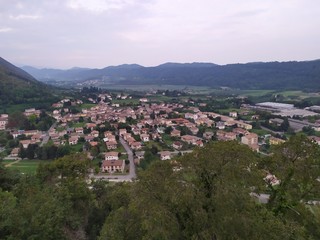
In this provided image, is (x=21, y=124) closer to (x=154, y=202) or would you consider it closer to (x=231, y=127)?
(x=231, y=127)

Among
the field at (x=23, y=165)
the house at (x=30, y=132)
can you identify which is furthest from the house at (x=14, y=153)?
the house at (x=30, y=132)

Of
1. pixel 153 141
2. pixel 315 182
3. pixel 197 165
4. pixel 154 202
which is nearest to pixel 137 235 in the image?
pixel 154 202

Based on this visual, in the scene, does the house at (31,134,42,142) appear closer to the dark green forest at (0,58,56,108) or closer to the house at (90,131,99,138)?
the house at (90,131,99,138)

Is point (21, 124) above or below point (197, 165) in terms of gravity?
below

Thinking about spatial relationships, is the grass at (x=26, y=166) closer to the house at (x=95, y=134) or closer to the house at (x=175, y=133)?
the house at (x=95, y=134)

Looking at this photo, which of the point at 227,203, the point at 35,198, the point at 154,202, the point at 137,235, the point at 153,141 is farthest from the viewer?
the point at 153,141

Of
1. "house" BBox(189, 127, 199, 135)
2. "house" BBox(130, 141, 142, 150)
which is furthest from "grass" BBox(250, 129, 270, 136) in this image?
"house" BBox(130, 141, 142, 150)
